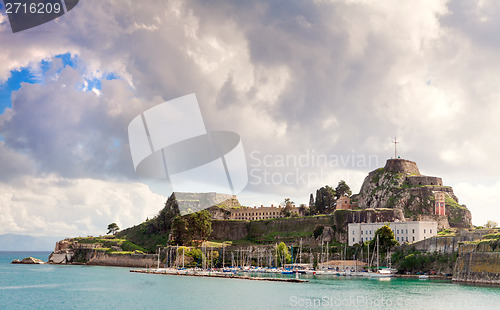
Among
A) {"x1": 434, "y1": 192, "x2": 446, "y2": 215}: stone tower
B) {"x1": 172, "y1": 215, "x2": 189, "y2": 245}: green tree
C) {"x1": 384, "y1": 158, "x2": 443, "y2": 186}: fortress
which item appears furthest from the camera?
{"x1": 384, "y1": 158, "x2": 443, "y2": 186}: fortress

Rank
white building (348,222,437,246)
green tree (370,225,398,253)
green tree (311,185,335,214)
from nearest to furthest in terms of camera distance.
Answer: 1. green tree (370,225,398,253)
2. white building (348,222,437,246)
3. green tree (311,185,335,214)

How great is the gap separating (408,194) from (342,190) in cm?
1852

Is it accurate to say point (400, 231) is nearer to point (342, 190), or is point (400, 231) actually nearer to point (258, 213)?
point (342, 190)

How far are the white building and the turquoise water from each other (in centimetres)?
1909

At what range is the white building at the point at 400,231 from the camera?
95500mm

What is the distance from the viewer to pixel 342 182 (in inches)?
5000

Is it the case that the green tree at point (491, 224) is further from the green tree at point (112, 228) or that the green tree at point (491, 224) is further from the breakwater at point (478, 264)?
the green tree at point (112, 228)

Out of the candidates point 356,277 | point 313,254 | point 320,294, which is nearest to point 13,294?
point 320,294

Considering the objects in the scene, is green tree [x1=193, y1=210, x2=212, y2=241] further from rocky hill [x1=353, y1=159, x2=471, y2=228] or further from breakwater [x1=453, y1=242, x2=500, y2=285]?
breakwater [x1=453, y1=242, x2=500, y2=285]

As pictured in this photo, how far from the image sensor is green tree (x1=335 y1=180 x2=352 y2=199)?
126625 millimetres

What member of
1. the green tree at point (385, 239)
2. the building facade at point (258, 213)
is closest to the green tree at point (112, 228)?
the building facade at point (258, 213)

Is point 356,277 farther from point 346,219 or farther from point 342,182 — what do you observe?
point 342,182

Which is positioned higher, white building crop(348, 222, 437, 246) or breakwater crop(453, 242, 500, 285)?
white building crop(348, 222, 437, 246)

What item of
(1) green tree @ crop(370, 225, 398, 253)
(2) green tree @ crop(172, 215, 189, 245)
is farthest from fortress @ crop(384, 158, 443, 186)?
(2) green tree @ crop(172, 215, 189, 245)
